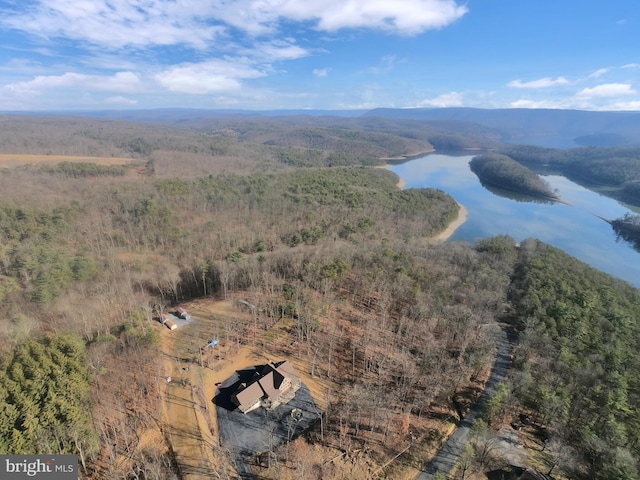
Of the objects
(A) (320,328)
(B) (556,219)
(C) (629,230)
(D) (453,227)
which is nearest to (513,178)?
(B) (556,219)

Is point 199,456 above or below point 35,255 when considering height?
below

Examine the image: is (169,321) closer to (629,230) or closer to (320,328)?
(320,328)

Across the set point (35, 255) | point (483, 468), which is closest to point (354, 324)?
point (483, 468)

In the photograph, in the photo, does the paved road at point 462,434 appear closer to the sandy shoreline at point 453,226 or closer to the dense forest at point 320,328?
the dense forest at point 320,328

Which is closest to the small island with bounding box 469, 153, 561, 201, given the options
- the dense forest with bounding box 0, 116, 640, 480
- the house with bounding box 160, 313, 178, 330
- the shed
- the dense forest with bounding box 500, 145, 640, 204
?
the dense forest with bounding box 500, 145, 640, 204

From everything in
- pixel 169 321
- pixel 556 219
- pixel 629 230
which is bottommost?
pixel 629 230

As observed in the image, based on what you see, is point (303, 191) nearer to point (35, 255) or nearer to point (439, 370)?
point (35, 255)
